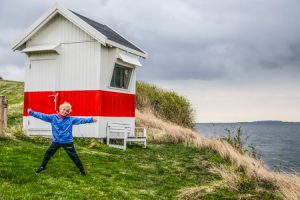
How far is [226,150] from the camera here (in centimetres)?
1652

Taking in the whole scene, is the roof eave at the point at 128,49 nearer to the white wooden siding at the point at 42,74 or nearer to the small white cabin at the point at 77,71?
the small white cabin at the point at 77,71

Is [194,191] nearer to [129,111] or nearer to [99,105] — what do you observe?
[99,105]

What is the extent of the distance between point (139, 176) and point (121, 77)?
24.3 ft

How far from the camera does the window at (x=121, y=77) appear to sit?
56.1 ft

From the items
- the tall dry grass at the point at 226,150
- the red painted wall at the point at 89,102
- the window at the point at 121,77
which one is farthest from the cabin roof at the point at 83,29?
the tall dry grass at the point at 226,150

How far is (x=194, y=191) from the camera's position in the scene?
9359 mm

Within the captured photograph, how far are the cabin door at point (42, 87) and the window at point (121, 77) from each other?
7.38ft

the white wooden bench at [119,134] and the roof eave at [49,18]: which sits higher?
the roof eave at [49,18]

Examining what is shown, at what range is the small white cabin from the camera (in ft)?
52.9

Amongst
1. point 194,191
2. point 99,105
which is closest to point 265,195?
point 194,191

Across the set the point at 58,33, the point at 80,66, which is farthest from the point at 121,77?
the point at 58,33

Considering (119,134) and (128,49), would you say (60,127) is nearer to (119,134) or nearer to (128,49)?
(119,134)

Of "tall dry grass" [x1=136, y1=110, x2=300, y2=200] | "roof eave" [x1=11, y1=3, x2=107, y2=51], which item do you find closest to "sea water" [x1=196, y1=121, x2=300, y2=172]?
"tall dry grass" [x1=136, y1=110, x2=300, y2=200]

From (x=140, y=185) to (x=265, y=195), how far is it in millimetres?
2934
